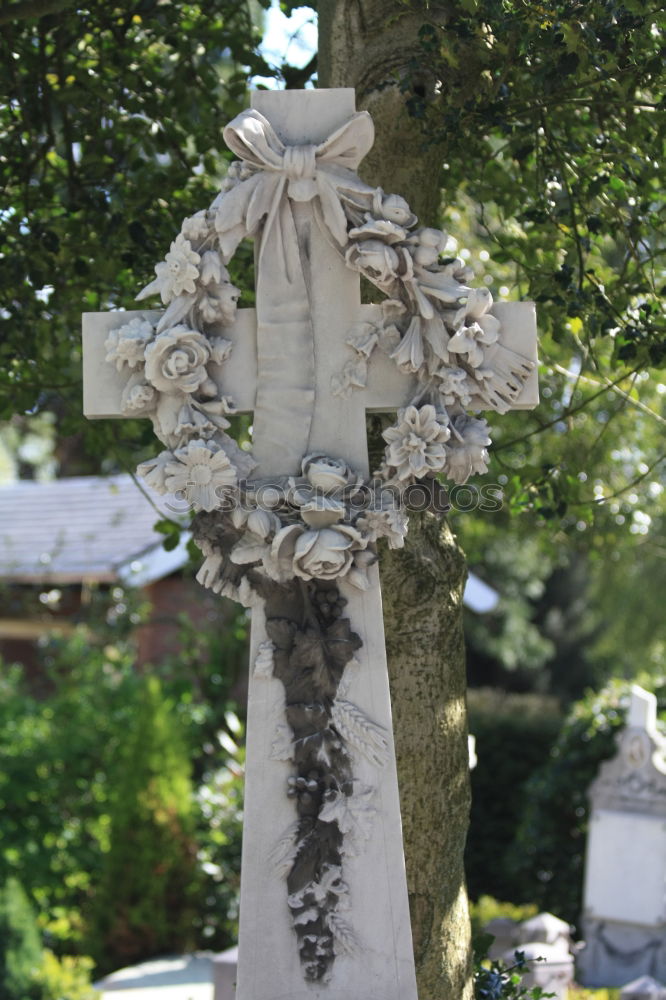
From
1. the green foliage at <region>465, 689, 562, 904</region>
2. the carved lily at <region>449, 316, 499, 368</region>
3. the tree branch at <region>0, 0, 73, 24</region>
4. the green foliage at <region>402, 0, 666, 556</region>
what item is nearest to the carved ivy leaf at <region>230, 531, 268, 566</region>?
the carved lily at <region>449, 316, 499, 368</region>

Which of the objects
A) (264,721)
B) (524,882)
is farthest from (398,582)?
(524,882)

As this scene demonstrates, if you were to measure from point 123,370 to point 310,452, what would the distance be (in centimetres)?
54

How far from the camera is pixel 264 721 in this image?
3328mm

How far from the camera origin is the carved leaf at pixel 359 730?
10.9 ft

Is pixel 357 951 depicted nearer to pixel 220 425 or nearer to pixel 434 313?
pixel 220 425

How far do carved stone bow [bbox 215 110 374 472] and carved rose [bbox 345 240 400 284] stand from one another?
0.23 feet

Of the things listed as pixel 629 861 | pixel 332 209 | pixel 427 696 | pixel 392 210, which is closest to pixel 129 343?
pixel 332 209

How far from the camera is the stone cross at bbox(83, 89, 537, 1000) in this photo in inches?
129

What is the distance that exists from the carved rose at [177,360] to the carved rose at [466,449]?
68cm

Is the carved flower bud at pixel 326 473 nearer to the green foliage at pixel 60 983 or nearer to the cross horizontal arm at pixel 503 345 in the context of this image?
the cross horizontal arm at pixel 503 345

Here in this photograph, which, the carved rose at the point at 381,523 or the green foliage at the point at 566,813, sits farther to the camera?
the green foliage at the point at 566,813

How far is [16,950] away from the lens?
6.96 m

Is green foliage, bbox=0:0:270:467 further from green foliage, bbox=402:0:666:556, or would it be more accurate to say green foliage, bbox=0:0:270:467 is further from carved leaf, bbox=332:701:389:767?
carved leaf, bbox=332:701:389:767

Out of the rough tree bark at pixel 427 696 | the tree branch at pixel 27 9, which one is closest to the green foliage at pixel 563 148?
the rough tree bark at pixel 427 696
